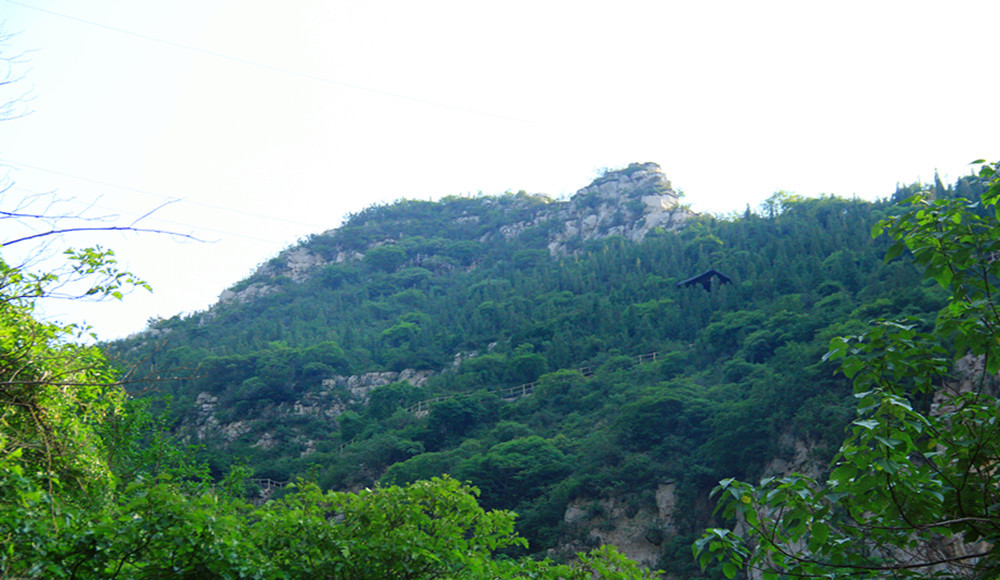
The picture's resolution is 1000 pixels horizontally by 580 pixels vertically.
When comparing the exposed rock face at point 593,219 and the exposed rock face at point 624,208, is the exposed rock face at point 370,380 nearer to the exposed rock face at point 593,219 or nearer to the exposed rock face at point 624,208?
the exposed rock face at point 624,208

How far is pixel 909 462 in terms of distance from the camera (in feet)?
13.1

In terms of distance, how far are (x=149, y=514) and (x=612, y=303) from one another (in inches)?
1375

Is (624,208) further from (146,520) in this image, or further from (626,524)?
(146,520)

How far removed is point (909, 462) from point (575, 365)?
1192 inches

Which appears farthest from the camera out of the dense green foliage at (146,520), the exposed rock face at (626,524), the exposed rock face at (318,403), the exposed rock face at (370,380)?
the exposed rock face at (370,380)

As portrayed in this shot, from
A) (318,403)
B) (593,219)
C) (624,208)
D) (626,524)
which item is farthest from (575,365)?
(593,219)

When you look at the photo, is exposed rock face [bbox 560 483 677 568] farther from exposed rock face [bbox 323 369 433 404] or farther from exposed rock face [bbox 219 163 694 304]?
exposed rock face [bbox 219 163 694 304]

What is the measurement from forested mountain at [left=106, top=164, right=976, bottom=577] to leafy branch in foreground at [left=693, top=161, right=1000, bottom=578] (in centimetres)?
384

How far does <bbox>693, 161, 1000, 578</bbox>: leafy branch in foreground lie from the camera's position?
3867 millimetres

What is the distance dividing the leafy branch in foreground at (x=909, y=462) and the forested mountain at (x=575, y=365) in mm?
3837

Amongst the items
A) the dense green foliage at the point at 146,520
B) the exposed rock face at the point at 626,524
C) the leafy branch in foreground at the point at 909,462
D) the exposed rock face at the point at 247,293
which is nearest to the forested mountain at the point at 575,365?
the exposed rock face at the point at 626,524

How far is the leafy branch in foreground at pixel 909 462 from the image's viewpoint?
3867mm

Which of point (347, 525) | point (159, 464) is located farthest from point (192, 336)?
point (347, 525)

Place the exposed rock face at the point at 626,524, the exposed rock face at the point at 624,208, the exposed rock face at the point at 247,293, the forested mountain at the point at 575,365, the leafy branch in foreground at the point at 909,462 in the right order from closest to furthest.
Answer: the leafy branch in foreground at the point at 909,462 → the exposed rock face at the point at 626,524 → the forested mountain at the point at 575,365 → the exposed rock face at the point at 624,208 → the exposed rock face at the point at 247,293
